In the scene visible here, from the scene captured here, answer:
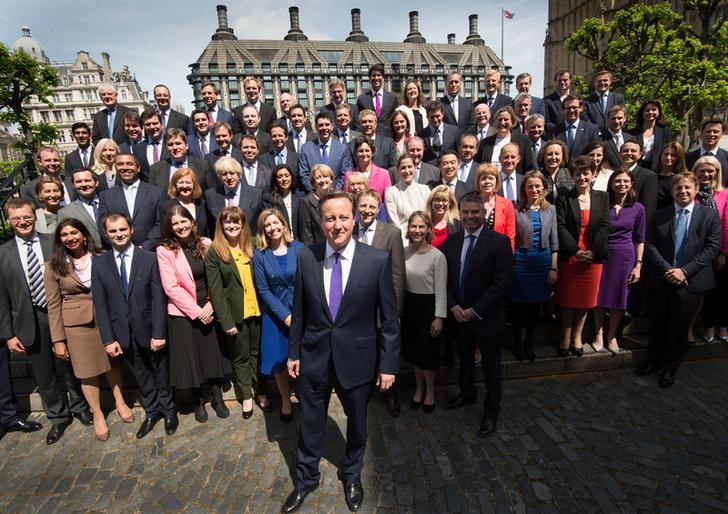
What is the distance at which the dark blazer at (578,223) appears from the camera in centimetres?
445

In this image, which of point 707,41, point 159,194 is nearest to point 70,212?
point 159,194

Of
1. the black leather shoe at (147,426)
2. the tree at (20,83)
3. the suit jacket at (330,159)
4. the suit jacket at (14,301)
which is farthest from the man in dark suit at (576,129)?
the tree at (20,83)

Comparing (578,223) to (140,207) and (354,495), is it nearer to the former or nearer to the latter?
(354,495)

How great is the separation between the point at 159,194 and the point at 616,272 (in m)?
5.80

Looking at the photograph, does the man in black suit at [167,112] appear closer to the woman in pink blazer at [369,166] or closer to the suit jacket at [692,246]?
the woman in pink blazer at [369,166]

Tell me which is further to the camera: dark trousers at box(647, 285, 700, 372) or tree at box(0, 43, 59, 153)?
tree at box(0, 43, 59, 153)

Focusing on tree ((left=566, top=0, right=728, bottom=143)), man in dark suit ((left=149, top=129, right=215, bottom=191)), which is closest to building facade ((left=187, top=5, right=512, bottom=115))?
tree ((left=566, top=0, right=728, bottom=143))

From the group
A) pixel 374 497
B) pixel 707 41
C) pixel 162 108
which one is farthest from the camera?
pixel 707 41

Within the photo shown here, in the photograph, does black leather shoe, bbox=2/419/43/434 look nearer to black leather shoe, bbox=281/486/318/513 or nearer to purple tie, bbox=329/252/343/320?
black leather shoe, bbox=281/486/318/513

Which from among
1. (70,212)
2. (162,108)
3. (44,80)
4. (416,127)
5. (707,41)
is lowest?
(70,212)

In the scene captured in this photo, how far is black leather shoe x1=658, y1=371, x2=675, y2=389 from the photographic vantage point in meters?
4.62

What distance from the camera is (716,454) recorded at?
139 inches

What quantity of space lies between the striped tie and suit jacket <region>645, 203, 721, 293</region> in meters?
6.98

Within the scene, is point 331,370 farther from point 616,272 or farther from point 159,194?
point 616,272
